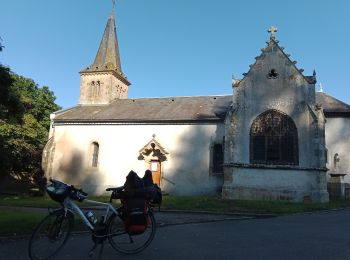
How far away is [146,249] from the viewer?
7137mm

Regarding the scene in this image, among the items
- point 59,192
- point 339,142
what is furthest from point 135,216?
point 339,142

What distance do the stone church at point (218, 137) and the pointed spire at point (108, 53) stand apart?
0.32 meters

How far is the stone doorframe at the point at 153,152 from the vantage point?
90.5ft

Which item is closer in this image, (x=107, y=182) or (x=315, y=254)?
(x=315, y=254)

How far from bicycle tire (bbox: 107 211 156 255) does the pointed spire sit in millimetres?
30795

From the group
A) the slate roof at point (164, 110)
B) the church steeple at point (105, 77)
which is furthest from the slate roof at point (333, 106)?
the church steeple at point (105, 77)

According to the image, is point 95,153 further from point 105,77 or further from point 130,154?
point 105,77

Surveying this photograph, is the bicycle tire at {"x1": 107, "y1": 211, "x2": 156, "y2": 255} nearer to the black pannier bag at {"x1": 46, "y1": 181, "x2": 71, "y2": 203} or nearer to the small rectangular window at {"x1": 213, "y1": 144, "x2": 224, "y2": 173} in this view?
the black pannier bag at {"x1": 46, "y1": 181, "x2": 71, "y2": 203}

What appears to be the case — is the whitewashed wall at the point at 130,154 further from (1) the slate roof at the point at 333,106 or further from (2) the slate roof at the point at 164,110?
(1) the slate roof at the point at 333,106

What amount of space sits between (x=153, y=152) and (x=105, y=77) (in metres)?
11.9

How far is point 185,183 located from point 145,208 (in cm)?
2051

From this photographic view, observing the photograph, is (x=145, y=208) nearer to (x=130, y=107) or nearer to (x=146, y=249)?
(x=146, y=249)

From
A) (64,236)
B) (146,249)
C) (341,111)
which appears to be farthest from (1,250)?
(341,111)

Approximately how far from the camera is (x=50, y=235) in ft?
20.2
